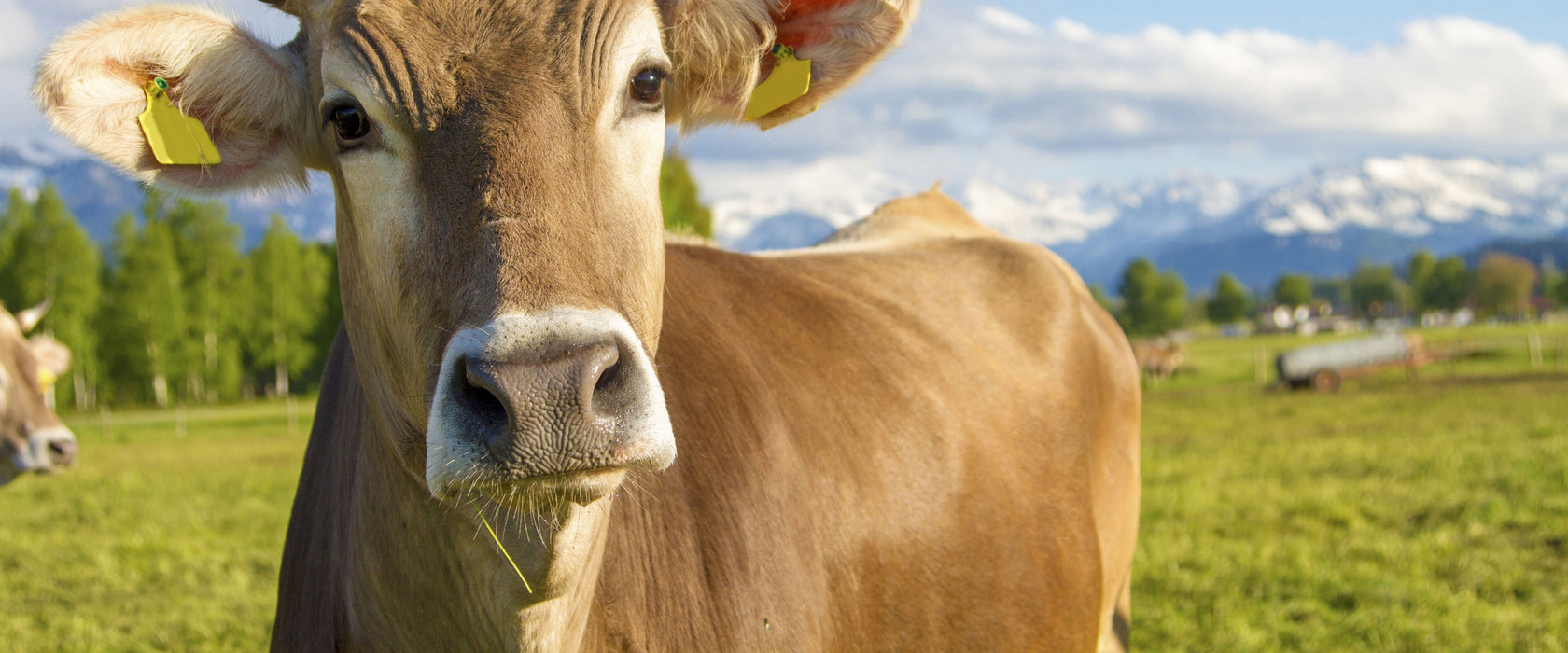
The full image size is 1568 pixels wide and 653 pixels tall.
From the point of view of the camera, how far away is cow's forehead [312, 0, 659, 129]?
2006 mm

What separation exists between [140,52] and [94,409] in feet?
198

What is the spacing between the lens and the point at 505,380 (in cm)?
164

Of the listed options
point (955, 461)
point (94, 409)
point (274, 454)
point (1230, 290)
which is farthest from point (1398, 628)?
point (1230, 290)

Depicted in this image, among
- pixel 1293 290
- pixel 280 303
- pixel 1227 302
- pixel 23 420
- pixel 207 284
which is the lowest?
pixel 1293 290

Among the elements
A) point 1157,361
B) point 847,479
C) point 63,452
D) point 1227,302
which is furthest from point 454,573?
point 1227,302

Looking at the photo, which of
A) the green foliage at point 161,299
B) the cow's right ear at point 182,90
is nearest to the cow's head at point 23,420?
the cow's right ear at point 182,90

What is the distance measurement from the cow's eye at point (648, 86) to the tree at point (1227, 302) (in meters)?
136

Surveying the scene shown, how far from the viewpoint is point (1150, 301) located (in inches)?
4619

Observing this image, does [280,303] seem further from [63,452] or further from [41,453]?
[41,453]

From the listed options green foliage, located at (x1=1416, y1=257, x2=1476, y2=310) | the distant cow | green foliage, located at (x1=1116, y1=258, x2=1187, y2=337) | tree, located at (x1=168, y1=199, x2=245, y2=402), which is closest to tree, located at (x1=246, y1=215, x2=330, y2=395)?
tree, located at (x1=168, y1=199, x2=245, y2=402)

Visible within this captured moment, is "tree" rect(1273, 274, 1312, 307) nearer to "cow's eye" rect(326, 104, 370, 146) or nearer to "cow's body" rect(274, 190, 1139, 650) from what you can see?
"cow's body" rect(274, 190, 1139, 650)

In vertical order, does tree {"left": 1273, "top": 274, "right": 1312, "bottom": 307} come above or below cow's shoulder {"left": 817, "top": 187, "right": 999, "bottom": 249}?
below

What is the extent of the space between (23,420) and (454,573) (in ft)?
29.1

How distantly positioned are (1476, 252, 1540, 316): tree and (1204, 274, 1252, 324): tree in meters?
32.6
